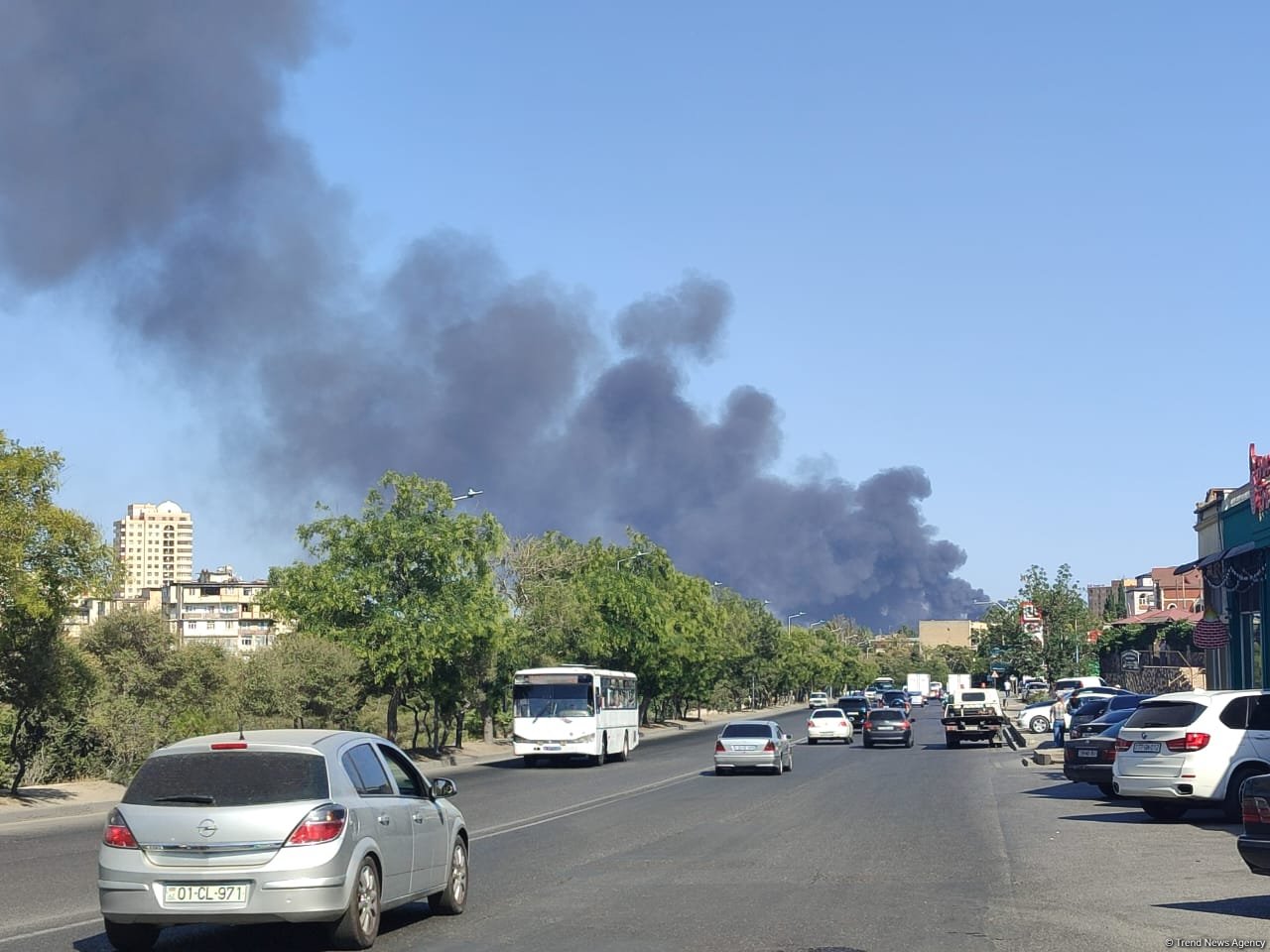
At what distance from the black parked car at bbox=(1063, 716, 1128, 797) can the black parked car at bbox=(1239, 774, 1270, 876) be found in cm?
1453

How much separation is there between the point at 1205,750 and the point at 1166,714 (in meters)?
0.80

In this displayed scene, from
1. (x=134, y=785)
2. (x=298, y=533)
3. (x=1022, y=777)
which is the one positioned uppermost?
(x=298, y=533)

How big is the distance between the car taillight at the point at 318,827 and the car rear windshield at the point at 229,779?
0.48 ft

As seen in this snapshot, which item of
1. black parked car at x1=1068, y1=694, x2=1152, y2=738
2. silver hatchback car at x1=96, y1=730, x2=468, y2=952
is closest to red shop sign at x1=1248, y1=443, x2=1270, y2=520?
black parked car at x1=1068, y1=694, x2=1152, y2=738

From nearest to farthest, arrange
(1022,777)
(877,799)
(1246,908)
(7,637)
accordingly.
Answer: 1. (1246,908)
2. (7,637)
3. (877,799)
4. (1022,777)

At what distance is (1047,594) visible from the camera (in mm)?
82188

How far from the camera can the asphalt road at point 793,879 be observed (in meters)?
11.6

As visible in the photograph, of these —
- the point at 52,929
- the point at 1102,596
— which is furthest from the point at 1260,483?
the point at 1102,596

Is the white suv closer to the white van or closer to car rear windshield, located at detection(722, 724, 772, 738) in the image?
car rear windshield, located at detection(722, 724, 772, 738)

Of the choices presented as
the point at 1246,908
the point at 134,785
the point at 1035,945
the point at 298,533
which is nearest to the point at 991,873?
the point at 1246,908

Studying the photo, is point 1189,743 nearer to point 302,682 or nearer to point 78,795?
point 78,795

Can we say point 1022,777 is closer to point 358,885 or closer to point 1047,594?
point 358,885

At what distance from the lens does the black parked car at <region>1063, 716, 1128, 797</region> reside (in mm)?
25828

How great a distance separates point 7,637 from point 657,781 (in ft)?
52.3
